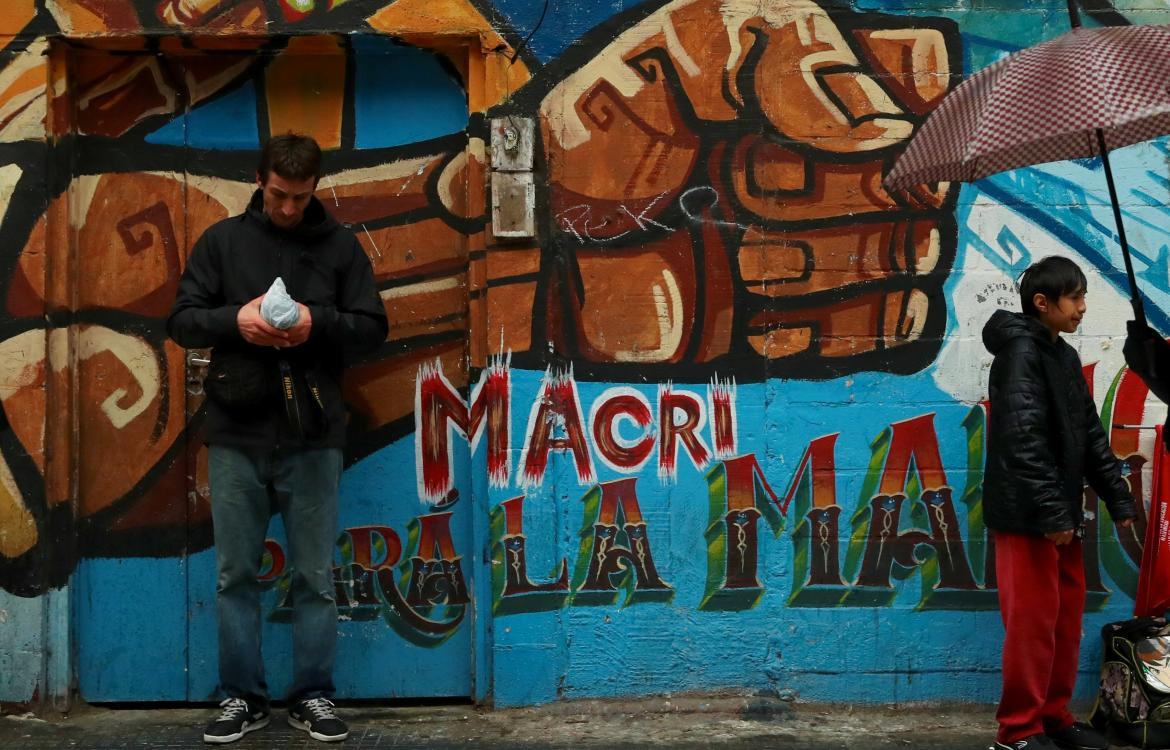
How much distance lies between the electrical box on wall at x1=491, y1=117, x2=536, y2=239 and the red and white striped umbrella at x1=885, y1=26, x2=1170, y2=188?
142 cm

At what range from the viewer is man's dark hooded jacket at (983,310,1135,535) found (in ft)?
13.4

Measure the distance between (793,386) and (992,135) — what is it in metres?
1.44

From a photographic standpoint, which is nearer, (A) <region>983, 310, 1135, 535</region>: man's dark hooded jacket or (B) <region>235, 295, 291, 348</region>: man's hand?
(A) <region>983, 310, 1135, 535</region>: man's dark hooded jacket

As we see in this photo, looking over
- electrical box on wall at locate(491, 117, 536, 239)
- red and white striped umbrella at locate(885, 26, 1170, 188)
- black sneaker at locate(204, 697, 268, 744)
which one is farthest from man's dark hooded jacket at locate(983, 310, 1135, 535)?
black sneaker at locate(204, 697, 268, 744)

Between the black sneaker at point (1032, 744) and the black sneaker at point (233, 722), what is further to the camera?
the black sneaker at point (233, 722)

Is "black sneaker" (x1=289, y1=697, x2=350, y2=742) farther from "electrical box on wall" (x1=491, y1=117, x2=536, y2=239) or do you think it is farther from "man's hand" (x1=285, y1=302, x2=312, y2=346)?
"electrical box on wall" (x1=491, y1=117, x2=536, y2=239)

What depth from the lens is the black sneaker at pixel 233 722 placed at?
14.3ft

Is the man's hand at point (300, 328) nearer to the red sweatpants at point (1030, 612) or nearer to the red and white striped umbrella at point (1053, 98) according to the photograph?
the red and white striped umbrella at point (1053, 98)

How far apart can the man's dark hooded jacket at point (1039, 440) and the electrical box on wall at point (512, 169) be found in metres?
1.72

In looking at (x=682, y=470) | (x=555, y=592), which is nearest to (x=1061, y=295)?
(x=682, y=470)

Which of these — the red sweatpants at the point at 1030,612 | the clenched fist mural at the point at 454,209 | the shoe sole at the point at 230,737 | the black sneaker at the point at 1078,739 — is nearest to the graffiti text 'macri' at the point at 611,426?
the clenched fist mural at the point at 454,209

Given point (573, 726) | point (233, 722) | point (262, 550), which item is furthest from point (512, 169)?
point (233, 722)

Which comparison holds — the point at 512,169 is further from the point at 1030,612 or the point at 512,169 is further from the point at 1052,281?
the point at 1030,612

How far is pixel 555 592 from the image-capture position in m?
4.73
